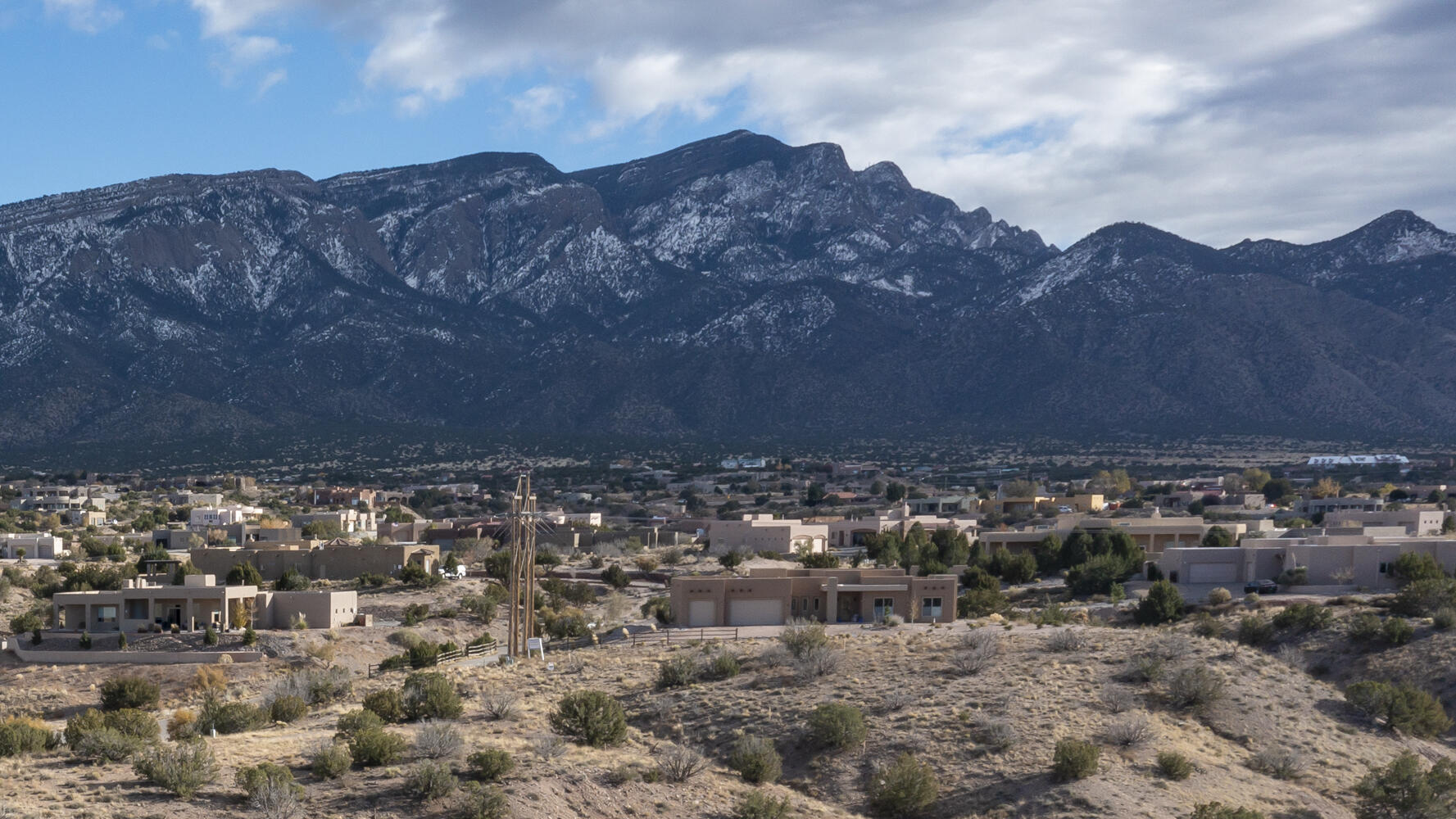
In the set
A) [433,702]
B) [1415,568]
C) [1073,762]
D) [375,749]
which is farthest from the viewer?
[1415,568]

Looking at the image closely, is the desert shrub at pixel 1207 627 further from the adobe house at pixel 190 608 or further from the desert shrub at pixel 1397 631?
the adobe house at pixel 190 608

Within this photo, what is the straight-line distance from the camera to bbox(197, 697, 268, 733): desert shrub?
39594 mm

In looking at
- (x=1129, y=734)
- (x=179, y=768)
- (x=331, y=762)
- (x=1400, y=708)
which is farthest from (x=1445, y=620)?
(x=179, y=768)

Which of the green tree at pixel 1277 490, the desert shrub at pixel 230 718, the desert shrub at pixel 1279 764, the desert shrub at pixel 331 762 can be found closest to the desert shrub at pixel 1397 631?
the desert shrub at pixel 1279 764

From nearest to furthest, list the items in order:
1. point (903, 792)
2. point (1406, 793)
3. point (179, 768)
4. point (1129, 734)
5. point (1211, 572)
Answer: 1. point (179, 768)
2. point (903, 792)
3. point (1406, 793)
4. point (1129, 734)
5. point (1211, 572)

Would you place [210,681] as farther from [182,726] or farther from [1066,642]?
[1066,642]

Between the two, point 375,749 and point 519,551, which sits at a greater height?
point 519,551

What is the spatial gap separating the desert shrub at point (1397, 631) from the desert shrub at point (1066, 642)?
8.04 metres

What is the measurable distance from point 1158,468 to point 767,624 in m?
101

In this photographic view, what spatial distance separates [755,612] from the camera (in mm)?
53094

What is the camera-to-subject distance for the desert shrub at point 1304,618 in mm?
50031

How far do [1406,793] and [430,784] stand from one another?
1724 centimetres

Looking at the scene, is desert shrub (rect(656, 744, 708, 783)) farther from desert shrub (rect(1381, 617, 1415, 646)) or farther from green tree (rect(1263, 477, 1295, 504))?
green tree (rect(1263, 477, 1295, 504))

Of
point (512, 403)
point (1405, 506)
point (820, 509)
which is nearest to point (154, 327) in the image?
point (512, 403)
